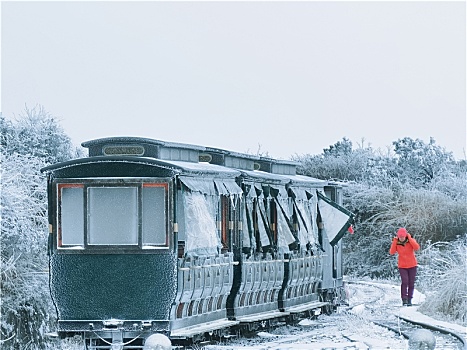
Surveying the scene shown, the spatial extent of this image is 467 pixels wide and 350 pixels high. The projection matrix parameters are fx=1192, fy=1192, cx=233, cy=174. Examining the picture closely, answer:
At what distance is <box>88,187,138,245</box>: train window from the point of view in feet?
55.2

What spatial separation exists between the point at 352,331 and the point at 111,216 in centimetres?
563

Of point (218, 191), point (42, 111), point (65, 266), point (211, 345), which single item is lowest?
point (211, 345)

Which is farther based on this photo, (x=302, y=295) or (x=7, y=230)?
(x=302, y=295)

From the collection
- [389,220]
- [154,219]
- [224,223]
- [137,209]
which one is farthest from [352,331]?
[389,220]

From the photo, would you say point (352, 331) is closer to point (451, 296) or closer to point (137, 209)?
point (451, 296)

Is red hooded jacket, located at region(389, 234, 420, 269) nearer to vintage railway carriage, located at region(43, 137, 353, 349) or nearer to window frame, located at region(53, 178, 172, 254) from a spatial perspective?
vintage railway carriage, located at region(43, 137, 353, 349)

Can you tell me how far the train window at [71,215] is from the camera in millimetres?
16906

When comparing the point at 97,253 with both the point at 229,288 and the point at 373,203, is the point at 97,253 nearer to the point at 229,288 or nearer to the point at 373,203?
the point at 229,288

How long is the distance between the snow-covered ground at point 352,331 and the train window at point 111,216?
7.40ft

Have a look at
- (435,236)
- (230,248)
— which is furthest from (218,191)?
(435,236)

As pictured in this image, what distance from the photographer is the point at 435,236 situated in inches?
1447

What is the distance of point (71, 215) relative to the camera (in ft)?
55.6

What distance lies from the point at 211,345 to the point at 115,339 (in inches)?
79.5

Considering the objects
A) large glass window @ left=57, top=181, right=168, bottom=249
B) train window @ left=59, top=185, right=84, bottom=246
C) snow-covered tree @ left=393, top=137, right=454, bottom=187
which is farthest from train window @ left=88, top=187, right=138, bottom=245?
snow-covered tree @ left=393, top=137, right=454, bottom=187
